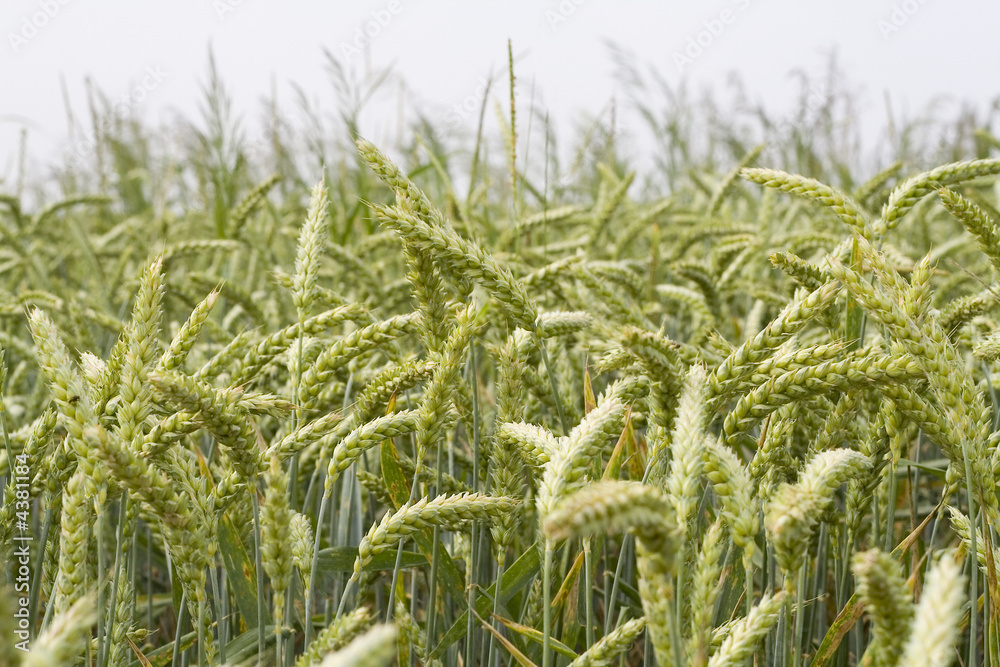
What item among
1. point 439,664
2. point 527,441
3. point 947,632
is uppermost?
point 527,441

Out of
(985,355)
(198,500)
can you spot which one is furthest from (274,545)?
(985,355)

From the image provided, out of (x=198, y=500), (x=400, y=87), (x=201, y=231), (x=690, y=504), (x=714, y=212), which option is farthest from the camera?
(x=201, y=231)

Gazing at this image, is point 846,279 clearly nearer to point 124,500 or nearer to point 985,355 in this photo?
point 985,355

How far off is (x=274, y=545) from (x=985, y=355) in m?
1.01

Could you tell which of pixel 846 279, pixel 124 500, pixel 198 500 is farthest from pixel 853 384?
pixel 124 500

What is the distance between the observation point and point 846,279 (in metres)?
0.83

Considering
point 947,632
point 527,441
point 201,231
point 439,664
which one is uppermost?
point 201,231

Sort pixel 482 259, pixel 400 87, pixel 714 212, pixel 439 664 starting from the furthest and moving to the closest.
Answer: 1. pixel 400 87
2. pixel 714 212
3. pixel 439 664
4. pixel 482 259

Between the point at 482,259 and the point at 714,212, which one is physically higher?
the point at 714,212

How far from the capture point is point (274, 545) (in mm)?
810

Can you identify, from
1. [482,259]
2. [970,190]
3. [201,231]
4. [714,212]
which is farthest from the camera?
[201,231]

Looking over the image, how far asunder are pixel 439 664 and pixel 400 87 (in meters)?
3.51

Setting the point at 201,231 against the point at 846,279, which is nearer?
the point at 846,279

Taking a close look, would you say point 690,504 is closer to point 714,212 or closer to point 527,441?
point 527,441
